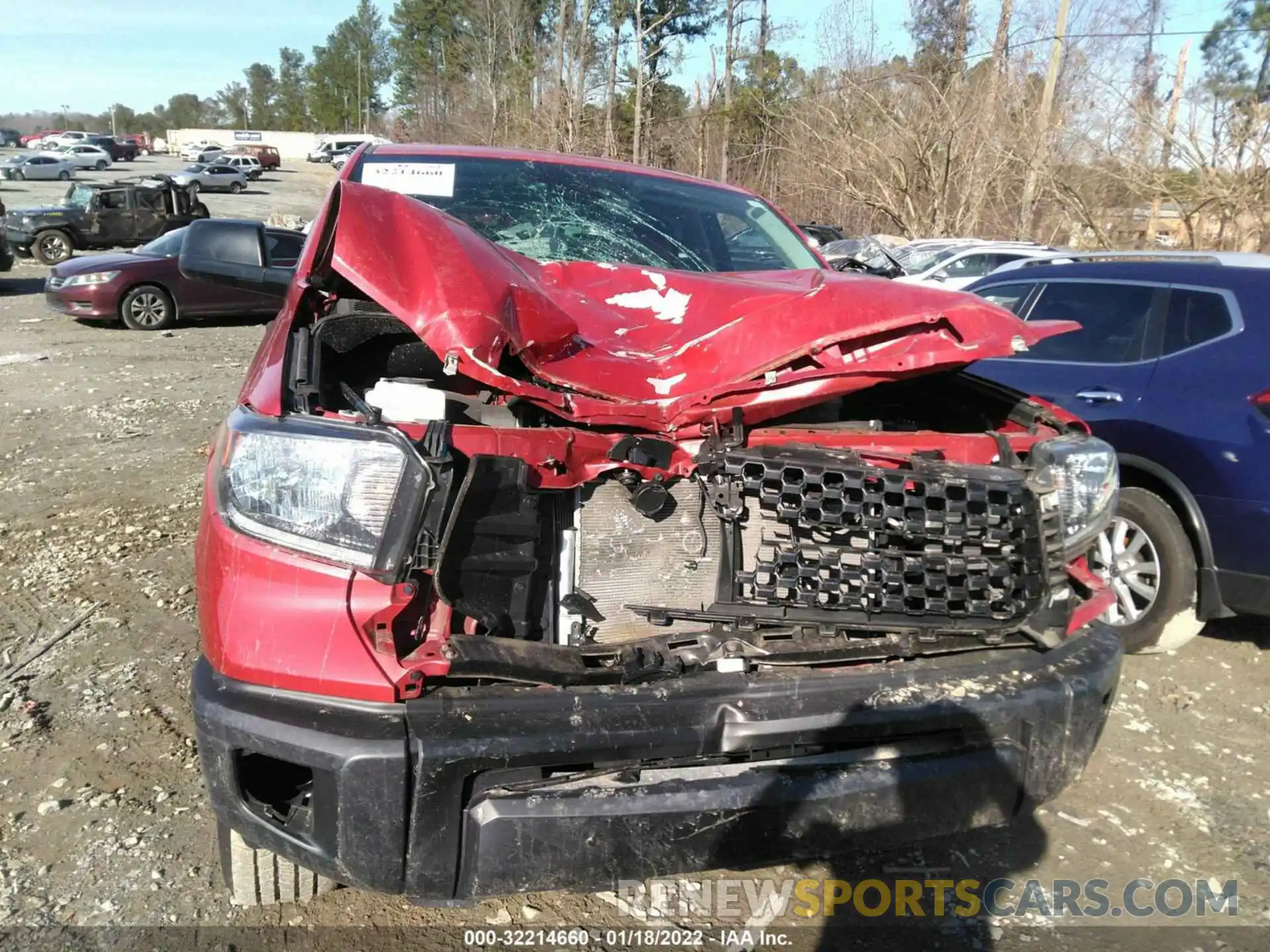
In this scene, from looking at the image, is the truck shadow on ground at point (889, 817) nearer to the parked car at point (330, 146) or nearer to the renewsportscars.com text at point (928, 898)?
the renewsportscars.com text at point (928, 898)

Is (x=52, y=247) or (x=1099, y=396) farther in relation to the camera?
(x=52, y=247)

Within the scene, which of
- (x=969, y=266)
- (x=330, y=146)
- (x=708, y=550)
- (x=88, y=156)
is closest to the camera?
(x=708, y=550)

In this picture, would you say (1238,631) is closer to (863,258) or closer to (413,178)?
(863,258)

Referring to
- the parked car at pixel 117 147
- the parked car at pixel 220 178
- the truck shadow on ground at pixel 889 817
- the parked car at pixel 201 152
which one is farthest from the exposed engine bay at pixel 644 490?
the parked car at pixel 117 147

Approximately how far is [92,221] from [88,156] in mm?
37000

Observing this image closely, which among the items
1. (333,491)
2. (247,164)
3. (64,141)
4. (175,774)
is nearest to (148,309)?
(175,774)

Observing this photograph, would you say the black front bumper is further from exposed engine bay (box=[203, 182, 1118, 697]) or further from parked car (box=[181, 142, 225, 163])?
parked car (box=[181, 142, 225, 163])

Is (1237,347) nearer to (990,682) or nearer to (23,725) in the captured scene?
(990,682)

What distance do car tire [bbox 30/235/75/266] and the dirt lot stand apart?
51.3 feet

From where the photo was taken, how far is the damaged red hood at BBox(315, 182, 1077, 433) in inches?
79.5

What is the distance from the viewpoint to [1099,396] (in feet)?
13.4

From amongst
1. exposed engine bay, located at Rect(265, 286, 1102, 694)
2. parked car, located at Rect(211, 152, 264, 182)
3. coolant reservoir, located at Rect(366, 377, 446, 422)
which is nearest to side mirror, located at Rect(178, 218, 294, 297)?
exposed engine bay, located at Rect(265, 286, 1102, 694)

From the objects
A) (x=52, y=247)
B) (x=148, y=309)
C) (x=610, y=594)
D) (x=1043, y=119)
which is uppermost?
(x=1043, y=119)

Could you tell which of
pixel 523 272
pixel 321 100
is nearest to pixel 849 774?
pixel 523 272
